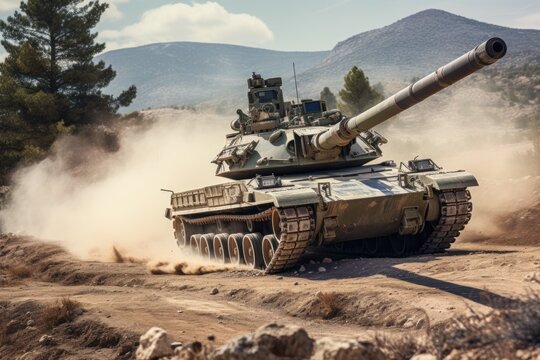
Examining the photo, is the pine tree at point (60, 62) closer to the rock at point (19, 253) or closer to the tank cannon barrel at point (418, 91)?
the rock at point (19, 253)

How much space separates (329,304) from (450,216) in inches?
199

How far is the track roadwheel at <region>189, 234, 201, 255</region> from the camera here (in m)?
19.0

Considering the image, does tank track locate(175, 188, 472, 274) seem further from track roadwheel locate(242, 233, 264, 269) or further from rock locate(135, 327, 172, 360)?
rock locate(135, 327, 172, 360)

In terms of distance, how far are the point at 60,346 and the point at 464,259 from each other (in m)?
6.84

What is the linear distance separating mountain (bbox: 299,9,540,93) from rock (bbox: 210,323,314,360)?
13439 cm

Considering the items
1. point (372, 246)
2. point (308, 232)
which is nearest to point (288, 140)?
point (372, 246)

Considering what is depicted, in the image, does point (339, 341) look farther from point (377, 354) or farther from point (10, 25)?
point (10, 25)

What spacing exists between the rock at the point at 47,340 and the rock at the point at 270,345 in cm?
509

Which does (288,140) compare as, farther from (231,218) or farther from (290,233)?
(290,233)

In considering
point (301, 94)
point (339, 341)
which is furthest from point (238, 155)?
point (301, 94)

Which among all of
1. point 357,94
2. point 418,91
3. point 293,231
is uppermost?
point 357,94

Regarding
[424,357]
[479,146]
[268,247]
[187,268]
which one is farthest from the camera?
[479,146]

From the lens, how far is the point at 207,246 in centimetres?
1827

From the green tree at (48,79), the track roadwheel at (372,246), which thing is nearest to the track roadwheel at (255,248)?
the track roadwheel at (372,246)
